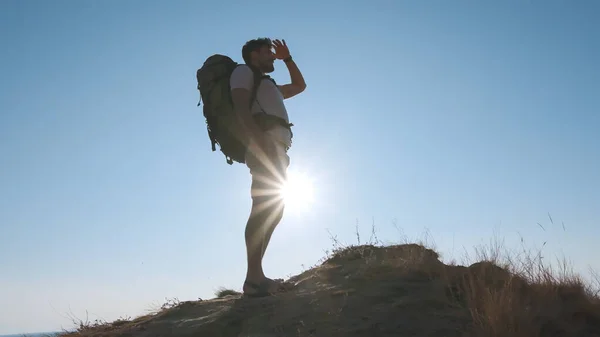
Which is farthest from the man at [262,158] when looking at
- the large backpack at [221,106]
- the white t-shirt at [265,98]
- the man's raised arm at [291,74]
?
the man's raised arm at [291,74]

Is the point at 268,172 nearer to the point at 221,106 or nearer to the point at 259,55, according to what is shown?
the point at 221,106

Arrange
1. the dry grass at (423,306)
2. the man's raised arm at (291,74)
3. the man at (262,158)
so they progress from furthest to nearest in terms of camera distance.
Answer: the man's raised arm at (291,74) < the man at (262,158) < the dry grass at (423,306)

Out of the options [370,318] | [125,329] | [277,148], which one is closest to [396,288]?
[370,318]

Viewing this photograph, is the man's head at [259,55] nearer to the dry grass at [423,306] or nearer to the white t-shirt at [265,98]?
the white t-shirt at [265,98]

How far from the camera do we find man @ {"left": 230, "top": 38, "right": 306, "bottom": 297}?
4.31 metres

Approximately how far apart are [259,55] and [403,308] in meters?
A: 2.60

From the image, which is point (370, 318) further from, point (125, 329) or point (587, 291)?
point (125, 329)

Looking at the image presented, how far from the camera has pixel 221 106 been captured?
4.42m

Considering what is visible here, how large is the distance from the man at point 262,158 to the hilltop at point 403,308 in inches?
12.0

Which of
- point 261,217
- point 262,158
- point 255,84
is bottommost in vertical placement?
point 261,217

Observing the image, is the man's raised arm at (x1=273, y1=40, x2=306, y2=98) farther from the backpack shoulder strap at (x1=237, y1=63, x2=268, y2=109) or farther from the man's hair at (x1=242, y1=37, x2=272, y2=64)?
the backpack shoulder strap at (x1=237, y1=63, x2=268, y2=109)

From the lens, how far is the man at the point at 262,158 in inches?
170

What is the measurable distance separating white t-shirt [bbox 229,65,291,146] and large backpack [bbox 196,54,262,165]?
2.3 inches

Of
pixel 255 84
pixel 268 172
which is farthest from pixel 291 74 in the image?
pixel 268 172
